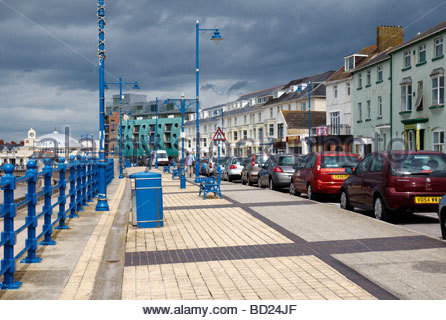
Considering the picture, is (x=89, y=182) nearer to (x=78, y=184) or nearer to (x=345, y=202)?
(x=78, y=184)

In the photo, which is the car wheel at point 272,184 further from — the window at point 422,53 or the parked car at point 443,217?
the window at point 422,53

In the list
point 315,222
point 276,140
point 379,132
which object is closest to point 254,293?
point 315,222

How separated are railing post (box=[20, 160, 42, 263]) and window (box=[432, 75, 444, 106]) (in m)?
31.3

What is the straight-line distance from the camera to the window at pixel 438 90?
109ft

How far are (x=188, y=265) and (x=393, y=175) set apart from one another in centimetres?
570

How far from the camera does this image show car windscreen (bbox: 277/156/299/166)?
2144 cm

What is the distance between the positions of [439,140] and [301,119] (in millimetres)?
32453

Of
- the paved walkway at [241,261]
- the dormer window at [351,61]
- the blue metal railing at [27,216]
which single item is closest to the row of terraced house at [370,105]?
the dormer window at [351,61]

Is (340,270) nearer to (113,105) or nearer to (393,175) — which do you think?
(393,175)

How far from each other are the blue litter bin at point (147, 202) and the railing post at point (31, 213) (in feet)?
11.2

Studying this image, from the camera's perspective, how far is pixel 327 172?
15.7 m

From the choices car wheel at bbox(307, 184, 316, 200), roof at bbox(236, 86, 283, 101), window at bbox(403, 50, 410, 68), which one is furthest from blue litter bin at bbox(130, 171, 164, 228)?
roof at bbox(236, 86, 283, 101)

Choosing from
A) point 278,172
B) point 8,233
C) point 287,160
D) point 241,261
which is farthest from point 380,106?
point 8,233

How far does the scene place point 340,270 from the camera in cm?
632
